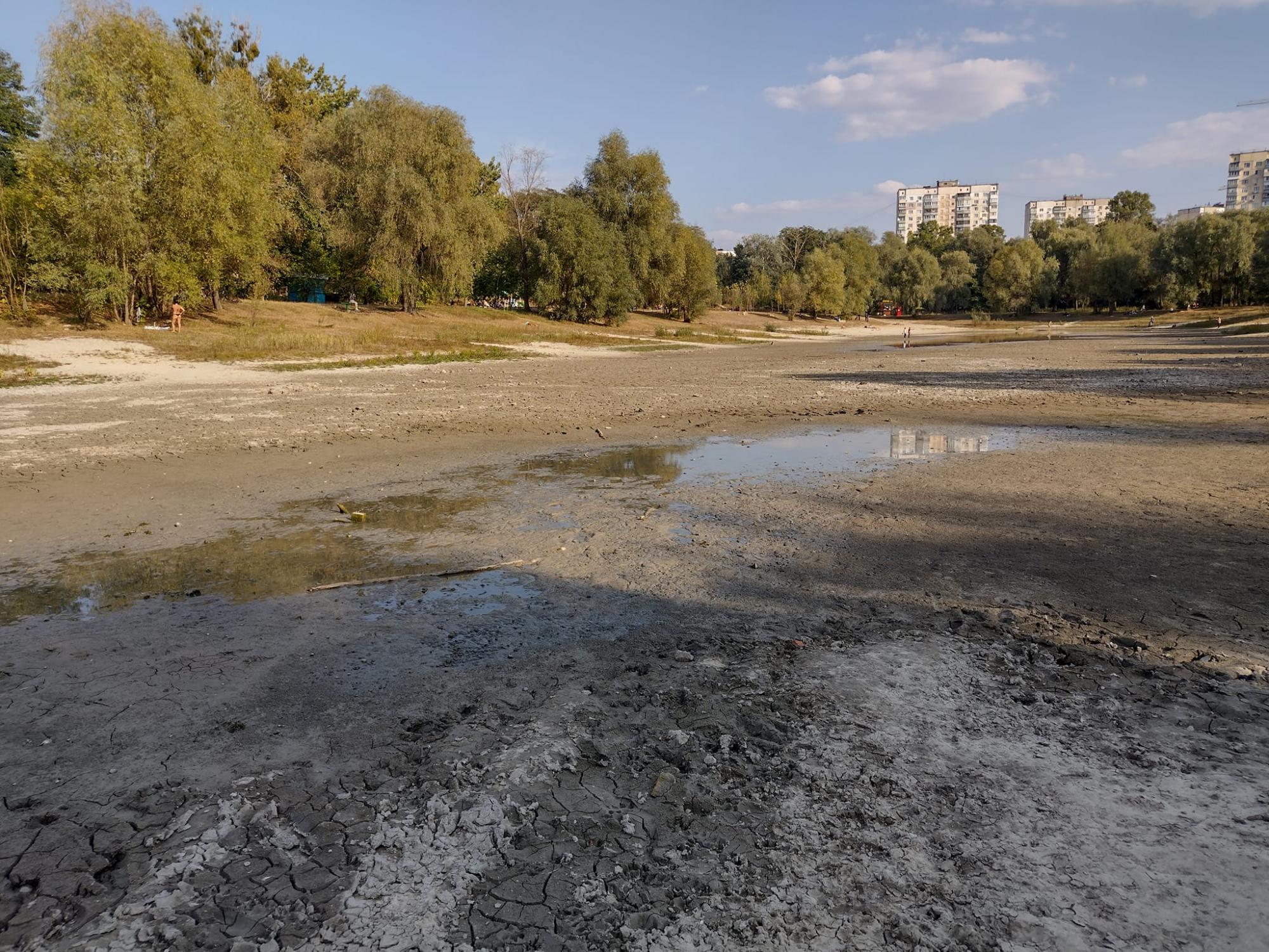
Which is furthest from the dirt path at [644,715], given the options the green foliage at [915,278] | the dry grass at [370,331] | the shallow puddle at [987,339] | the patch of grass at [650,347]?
the green foliage at [915,278]

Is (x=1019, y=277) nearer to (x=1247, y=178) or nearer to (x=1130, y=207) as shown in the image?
(x=1130, y=207)

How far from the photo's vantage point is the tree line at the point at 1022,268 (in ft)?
276

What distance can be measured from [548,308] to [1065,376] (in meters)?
45.9

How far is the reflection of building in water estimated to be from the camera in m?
12.7

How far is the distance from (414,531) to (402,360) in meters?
24.5

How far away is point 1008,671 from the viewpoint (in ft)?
15.2

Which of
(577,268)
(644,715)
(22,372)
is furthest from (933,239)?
(644,715)

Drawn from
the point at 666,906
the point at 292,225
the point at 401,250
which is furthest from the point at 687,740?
the point at 292,225

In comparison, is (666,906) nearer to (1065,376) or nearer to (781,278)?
(1065,376)

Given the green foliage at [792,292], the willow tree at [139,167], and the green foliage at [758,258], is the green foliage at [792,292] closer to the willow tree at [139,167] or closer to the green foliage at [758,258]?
the green foliage at [758,258]

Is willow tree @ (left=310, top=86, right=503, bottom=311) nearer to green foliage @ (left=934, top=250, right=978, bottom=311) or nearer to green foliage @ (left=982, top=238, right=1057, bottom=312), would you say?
green foliage @ (left=982, top=238, right=1057, bottom=312)

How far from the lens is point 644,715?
417cm

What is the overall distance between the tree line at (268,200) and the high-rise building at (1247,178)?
587 ft

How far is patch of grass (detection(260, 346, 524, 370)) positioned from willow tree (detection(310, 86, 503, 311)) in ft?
45.2
